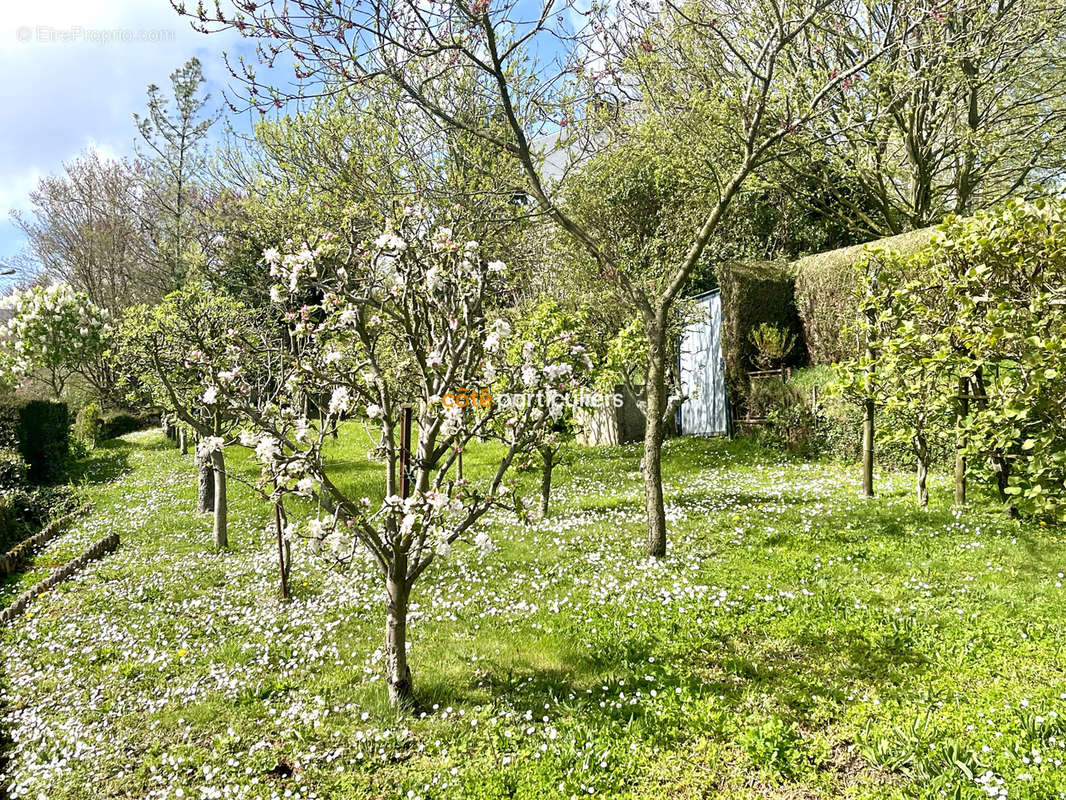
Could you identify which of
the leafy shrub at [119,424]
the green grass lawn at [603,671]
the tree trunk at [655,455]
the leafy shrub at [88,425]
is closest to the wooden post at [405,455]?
the green grass lawn at [603,671]

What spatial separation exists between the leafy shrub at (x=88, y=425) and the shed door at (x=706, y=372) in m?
22.9

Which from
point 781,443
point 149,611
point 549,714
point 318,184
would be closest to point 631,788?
point 549,714

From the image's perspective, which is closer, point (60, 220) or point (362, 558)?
point (362, 558)

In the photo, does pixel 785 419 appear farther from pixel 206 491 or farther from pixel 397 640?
pixel 206 491

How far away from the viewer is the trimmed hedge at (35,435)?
50.9ft

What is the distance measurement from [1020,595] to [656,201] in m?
14.6

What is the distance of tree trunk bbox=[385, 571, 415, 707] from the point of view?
15.0 ft

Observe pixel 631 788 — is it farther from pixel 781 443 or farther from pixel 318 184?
pixel 318 184

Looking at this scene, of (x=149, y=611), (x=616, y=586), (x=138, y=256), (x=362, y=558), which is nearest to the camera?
(x=616, y=586)

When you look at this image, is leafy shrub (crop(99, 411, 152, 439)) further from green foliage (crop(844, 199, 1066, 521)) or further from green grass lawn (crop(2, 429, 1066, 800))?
green foliage (crop(844, 199, 1066, 521))

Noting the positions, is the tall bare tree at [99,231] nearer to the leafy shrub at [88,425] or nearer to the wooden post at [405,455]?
the leafy shrub at [88,425]

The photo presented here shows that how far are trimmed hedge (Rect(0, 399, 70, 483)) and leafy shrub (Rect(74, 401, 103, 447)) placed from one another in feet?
22.1

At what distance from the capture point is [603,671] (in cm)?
487

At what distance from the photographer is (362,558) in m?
8.72
